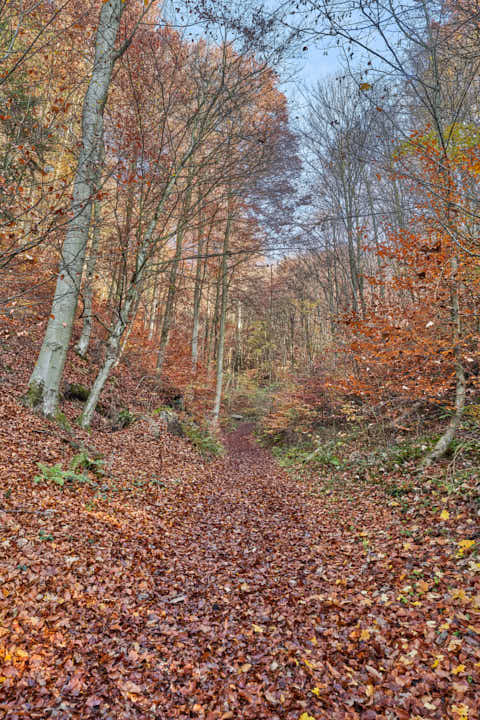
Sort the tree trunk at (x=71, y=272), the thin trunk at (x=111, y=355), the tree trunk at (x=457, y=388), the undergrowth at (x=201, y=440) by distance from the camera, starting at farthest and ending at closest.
Result: the undergrowth at (x=201, y=440), the thin trunk at (x=111, y=355), the tree trunk at (x=71, y=272), the tree trunk at (x=457, y=388)

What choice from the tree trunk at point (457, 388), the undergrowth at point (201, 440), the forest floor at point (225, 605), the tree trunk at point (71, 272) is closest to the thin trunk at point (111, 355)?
the tree trunk at point (71, 272)

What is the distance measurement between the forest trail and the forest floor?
16 millimetres

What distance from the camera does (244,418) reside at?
26.4m

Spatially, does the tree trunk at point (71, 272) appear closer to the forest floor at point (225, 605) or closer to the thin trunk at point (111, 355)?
the forest floor at point (225, 605)

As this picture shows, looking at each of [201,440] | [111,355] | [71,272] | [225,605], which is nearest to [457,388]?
[225,605]

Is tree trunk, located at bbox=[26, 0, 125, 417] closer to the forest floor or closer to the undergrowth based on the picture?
the forest floor

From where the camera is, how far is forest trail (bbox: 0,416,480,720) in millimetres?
2752

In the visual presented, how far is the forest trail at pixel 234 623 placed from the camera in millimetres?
2752

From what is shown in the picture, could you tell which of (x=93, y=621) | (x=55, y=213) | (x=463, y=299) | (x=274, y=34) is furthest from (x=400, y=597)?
(x=274, y=34)

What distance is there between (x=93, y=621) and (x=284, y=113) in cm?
1372

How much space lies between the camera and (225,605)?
4.10 metres

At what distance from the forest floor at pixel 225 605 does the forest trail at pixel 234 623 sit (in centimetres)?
2

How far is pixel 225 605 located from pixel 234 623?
1.07 ft

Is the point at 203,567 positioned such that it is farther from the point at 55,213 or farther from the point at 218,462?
the point at 218,462
